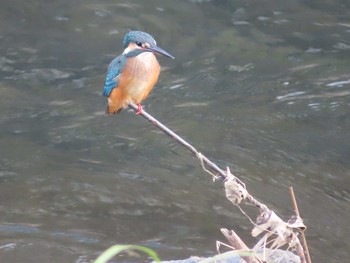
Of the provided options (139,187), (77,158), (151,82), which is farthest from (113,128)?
(151,82)

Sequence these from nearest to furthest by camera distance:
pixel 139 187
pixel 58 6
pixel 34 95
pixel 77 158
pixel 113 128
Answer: pixel 139 187 < pixel 77 158 < pixel 113 128 < pixel 34 95 < pixel 58 6

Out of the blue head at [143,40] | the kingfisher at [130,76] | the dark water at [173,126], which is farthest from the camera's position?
the dark water at [173,126]

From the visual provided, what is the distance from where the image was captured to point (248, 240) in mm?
4699

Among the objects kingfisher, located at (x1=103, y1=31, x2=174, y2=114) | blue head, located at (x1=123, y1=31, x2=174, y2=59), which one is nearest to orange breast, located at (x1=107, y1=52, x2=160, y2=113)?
kingfisher, located at (x1=103, y1=31, x2=174, y2=114)

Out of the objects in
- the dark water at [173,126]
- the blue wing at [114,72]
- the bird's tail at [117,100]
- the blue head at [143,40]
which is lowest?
the dark water at [173,126]

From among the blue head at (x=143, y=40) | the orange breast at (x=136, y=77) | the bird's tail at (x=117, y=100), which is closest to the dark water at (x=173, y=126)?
the bird's tail at (x=117, y=100)

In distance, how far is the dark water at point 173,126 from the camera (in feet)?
15.9

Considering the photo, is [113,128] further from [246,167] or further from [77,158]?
[246,167]

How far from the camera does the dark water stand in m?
4.86

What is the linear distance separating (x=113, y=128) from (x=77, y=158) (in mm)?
473

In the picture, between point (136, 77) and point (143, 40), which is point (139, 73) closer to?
point (136, 77)

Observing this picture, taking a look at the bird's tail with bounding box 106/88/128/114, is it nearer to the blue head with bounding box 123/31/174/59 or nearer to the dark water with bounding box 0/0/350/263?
the blue head with bounding box 123/31/174/59

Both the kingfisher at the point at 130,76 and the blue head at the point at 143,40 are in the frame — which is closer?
the blue head at the point at 143,40

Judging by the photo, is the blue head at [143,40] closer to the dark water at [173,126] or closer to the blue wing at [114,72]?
the blue wing at [114,72]
